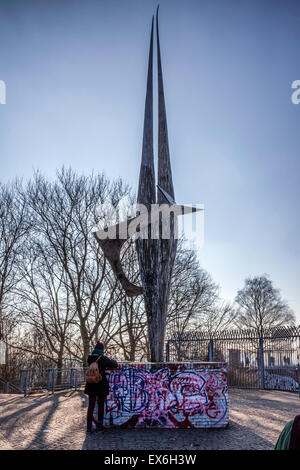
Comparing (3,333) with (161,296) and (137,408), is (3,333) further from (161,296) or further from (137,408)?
(137,408)

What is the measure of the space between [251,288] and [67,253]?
21.9 metres

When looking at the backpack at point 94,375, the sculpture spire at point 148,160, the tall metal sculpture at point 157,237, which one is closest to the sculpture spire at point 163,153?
the tall metal sculpture at point 157,237

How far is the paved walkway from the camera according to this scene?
5629 millimetres

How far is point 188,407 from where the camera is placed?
7.04m

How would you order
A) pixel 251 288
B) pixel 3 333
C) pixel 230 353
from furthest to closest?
pixel 251 288
pixel 3 333
pixel 230 353

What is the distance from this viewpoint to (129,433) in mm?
6508

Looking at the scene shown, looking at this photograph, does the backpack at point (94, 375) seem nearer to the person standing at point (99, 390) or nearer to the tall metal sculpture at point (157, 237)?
the person standing at point (99, 390)

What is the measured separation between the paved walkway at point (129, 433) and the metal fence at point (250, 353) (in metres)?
3.92

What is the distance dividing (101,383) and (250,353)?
9.48 m

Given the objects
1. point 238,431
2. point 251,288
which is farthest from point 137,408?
point 251,288

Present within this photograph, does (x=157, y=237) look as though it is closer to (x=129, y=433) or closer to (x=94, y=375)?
(x=94, y=375)

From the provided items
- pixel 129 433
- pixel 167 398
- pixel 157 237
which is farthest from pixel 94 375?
pixel 157 237

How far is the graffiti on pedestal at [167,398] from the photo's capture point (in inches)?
274

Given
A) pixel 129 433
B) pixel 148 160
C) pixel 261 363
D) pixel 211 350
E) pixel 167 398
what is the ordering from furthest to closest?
pixel 211 350, pixel 261 363, pixel 148 160, pixel 167 398, pixel 129 433
